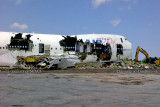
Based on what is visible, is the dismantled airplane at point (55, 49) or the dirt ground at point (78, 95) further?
the dismantled airplane at point (55, 49)

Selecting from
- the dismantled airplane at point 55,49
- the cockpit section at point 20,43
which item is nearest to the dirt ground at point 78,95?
the dismantled airplane at point 55,49

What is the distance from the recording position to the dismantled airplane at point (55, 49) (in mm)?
32562

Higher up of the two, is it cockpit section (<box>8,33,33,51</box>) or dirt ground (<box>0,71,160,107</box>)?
cockpit section (<box>8,33,33,51</box>)

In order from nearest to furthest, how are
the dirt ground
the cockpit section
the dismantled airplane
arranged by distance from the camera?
the dirt ground
the dismantled airplane
the cockpit section

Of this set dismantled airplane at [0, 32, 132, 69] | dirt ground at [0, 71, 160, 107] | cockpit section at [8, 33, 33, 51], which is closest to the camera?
dirt ground at [0, 71, 160, 107]

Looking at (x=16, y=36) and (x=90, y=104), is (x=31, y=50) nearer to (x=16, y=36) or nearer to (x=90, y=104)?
(x=16, y=36)

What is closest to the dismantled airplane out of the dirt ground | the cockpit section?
the cockpit section

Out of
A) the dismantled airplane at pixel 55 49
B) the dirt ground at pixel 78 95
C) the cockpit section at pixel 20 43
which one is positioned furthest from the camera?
the cockpit section at pixel 20 43

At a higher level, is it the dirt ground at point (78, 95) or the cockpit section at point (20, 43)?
the cockpit section at point (20, 43)

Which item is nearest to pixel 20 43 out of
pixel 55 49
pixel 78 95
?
pixel 55 49

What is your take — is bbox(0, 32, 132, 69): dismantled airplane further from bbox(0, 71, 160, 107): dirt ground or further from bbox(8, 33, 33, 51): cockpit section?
bbox(0, 71, 160, 107): dirt ground

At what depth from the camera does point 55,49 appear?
34812 mm

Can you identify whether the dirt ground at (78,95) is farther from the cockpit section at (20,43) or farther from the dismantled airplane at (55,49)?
the cockpit section at (20,43)

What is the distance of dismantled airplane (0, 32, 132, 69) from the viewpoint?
107 feet
